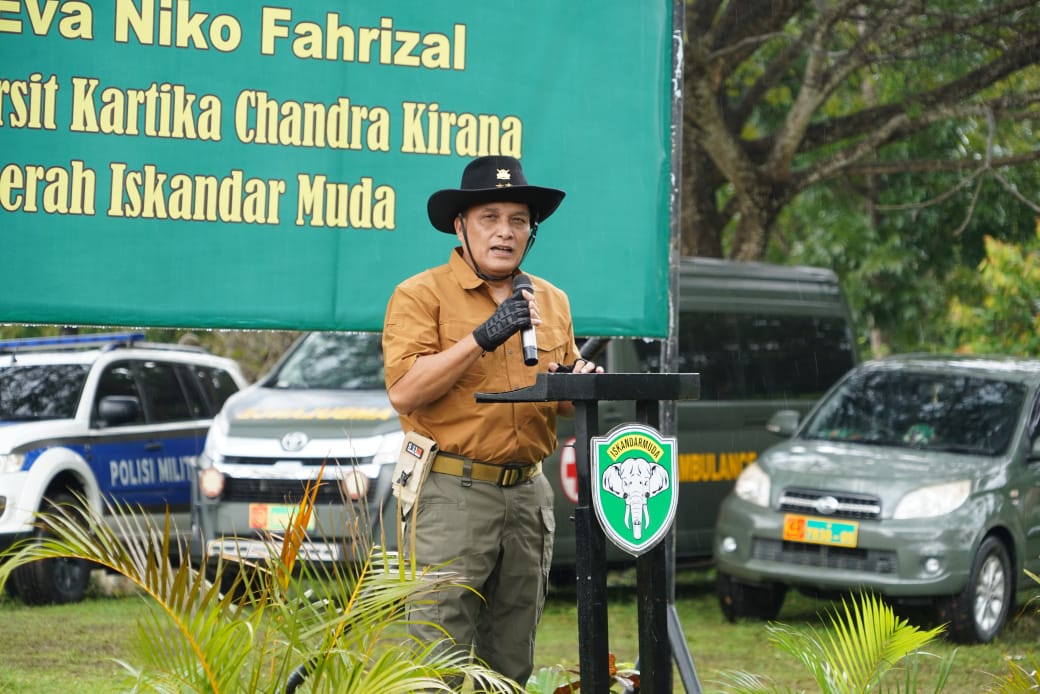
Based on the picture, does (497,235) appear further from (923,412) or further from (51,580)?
(51,580)

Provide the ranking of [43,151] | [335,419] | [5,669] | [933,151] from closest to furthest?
[43,151], [5,669], [335,419], [933,151]

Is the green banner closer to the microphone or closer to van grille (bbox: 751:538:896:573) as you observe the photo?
the microphone

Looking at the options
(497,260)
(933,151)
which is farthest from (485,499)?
(933,151)

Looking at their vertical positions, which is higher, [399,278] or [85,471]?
[399,278]

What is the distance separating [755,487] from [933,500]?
114 cm

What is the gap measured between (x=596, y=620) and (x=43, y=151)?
2.70 meters

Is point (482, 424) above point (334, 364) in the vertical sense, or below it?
below

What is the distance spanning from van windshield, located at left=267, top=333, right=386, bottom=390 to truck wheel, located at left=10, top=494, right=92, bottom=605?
5.66 feet

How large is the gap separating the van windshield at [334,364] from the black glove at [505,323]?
220 inches

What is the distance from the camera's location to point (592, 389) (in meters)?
3.96

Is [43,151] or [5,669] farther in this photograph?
[5,669]

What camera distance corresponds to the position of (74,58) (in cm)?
522

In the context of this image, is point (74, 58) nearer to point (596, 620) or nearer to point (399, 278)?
point (399, 278)

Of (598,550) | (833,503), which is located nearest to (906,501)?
(833,503)
